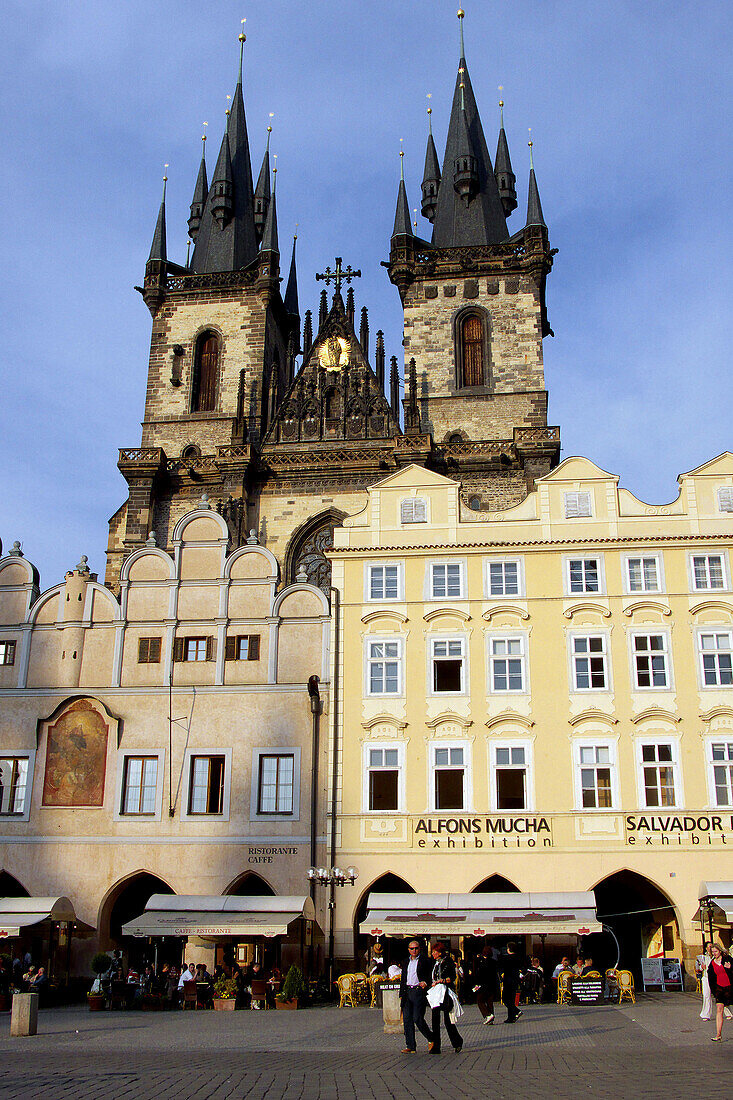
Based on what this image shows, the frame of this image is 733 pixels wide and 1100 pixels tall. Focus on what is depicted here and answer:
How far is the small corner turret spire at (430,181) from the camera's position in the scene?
52625 millimetres

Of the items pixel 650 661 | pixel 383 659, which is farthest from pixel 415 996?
pixel 650 661

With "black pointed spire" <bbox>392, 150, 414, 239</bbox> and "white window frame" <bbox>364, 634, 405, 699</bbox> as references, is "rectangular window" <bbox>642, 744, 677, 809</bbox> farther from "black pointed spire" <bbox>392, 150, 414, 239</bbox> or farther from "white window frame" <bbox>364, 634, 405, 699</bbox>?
"black pointed spire" <bbox>392, 150, 414, 239</bbox>

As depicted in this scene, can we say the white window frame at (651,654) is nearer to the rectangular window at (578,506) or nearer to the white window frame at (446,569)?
the rectangular window at (578,506)

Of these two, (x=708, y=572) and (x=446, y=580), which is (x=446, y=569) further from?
(x=708, y=572)

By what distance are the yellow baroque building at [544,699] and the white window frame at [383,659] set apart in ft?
0.15

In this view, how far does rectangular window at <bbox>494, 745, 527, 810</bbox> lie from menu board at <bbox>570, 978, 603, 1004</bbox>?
456cm

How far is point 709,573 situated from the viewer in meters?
25.9

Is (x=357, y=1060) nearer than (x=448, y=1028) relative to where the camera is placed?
Yes

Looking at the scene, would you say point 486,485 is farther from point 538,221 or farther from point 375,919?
point 375,919

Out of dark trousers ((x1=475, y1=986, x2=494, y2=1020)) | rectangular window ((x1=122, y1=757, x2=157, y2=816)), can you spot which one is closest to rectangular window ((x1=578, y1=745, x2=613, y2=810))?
A: dark trousers ((x1=475, y1=986, x2=494, y2=1020))

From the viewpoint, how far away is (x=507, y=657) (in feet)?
84.3

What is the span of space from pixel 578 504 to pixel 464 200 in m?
27.9

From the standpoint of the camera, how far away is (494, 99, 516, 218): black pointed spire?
52.0 metres

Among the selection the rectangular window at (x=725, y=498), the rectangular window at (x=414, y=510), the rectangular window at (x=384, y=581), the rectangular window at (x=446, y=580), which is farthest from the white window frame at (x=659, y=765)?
the rectangular window at (x=414, y=510)
